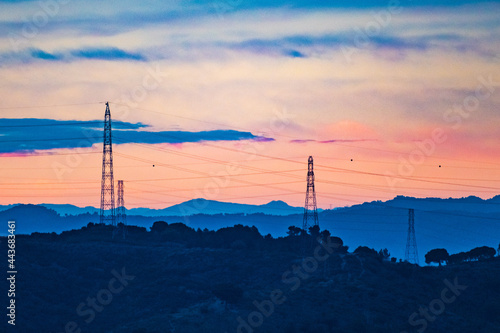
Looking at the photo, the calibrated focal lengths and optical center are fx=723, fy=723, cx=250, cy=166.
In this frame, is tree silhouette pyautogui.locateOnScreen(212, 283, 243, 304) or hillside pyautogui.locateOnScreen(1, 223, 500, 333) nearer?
hillside pyautogui.locateOnScreen(1, 223, 500, 333)

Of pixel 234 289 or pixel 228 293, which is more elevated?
pixel 234 289

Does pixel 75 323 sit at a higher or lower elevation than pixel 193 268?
lower

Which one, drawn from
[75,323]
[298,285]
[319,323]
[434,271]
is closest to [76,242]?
[75,323]

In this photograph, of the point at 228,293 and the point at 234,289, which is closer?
the point at 228,293

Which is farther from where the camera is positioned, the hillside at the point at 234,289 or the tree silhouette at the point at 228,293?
the tree silhouette at the point at 228,293

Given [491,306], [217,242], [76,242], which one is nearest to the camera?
[491,306]

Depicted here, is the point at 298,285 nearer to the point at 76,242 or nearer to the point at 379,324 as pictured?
the point at 379,324

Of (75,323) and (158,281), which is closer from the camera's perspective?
(75,323)

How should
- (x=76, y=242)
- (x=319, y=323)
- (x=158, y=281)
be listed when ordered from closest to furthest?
(x=319, y=323) < (x=158, y=281) < (x=76, y=242)
